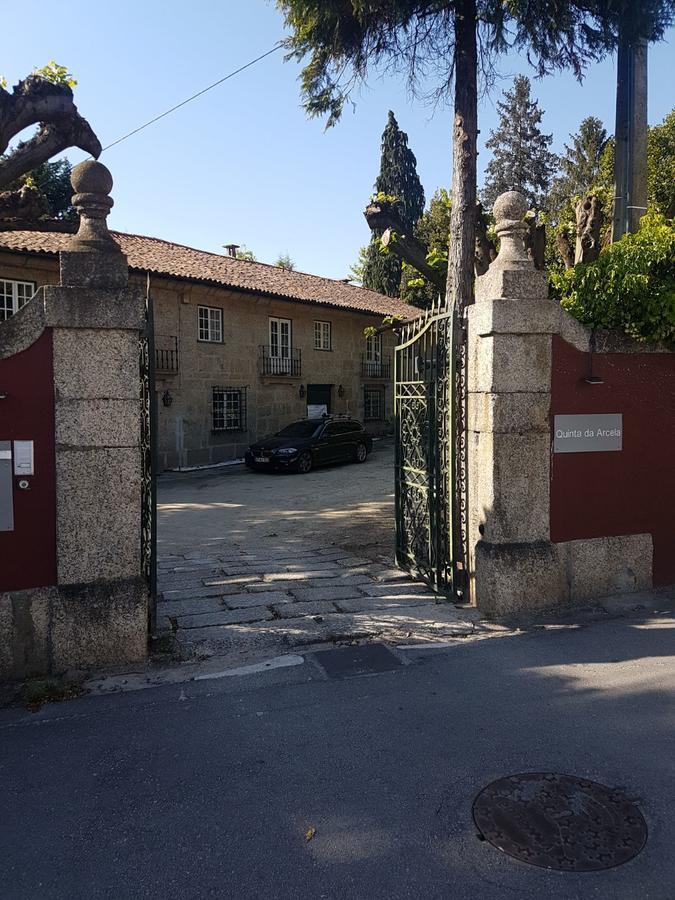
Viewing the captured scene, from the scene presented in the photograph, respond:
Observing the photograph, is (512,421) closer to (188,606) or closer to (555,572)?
(555,572)

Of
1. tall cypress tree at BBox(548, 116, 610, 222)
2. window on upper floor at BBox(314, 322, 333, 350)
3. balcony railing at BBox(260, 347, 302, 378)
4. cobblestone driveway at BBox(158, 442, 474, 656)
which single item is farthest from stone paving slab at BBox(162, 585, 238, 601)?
tall cypress tree at BBox(548, 116, 610, 222)

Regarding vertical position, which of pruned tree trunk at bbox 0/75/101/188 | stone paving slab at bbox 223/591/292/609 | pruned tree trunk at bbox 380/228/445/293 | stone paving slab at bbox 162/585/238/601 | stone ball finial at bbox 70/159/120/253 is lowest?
stone paving slab at bbox 162/585/238/601

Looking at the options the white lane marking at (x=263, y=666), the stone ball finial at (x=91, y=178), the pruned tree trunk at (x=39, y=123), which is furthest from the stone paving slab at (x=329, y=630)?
the pruned tree trunk at (x=39, y=123)

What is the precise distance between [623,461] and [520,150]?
44.5 m

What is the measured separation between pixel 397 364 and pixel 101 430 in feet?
11.9

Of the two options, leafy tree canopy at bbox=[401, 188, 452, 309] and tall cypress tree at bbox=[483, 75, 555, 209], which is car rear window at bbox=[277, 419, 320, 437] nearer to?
leafy tree canopy at bbox=[401, 188, 452, 309]

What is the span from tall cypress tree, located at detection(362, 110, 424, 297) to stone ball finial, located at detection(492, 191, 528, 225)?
113 feet

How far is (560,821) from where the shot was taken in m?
3.07

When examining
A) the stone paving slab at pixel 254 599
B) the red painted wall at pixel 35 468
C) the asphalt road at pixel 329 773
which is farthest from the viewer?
the stone paving slab at pixel 254 599

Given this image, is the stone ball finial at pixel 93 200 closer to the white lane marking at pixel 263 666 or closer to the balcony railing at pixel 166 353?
the white lane marking at pixel 263 666

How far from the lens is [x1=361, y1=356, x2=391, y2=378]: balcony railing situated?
27.6 meters

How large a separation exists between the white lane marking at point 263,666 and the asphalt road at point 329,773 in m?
0.09

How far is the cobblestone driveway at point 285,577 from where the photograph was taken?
5.70 metres

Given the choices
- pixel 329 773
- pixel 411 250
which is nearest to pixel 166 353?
pixel 411 250
